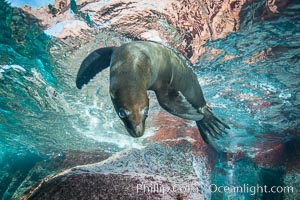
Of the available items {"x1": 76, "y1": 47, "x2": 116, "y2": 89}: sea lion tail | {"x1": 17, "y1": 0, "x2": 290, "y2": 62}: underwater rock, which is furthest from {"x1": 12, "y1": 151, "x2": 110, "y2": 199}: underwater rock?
{"x1": 76, "y1": 47, "x2": 116, "y2": 89}: sea lion tail

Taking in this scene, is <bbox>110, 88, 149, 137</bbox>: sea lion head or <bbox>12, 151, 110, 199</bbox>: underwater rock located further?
<bbox>12, 151, 110, 199</bbox>: underwater rock

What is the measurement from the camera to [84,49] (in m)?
8.84

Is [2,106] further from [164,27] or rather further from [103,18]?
[164,27]

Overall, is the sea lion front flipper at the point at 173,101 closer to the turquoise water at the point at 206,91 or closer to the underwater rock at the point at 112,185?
the underwater rock at the point at 112,185

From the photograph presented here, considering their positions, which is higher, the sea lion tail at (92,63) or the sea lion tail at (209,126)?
the sea lion tail at (92,63)

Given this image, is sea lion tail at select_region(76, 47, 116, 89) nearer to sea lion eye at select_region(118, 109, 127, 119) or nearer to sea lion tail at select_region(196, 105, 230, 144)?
sea lion eye at select_region(118, 109, 127, 119)

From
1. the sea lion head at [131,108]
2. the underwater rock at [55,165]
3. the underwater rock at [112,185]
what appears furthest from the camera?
the underwater rock at [55,165]

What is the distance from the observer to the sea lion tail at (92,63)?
4.85 metres

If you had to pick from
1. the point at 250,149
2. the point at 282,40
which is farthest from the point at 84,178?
the point at 250,149

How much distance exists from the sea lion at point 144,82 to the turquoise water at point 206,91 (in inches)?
135

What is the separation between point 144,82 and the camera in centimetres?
324

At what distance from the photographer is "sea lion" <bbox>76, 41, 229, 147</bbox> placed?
2.93 meters

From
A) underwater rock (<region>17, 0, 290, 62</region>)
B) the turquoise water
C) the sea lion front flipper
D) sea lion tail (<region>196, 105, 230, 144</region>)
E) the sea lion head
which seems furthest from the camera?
the turquoise water

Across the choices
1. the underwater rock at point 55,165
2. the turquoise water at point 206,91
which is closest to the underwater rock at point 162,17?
the turquoise water at point 206,91
